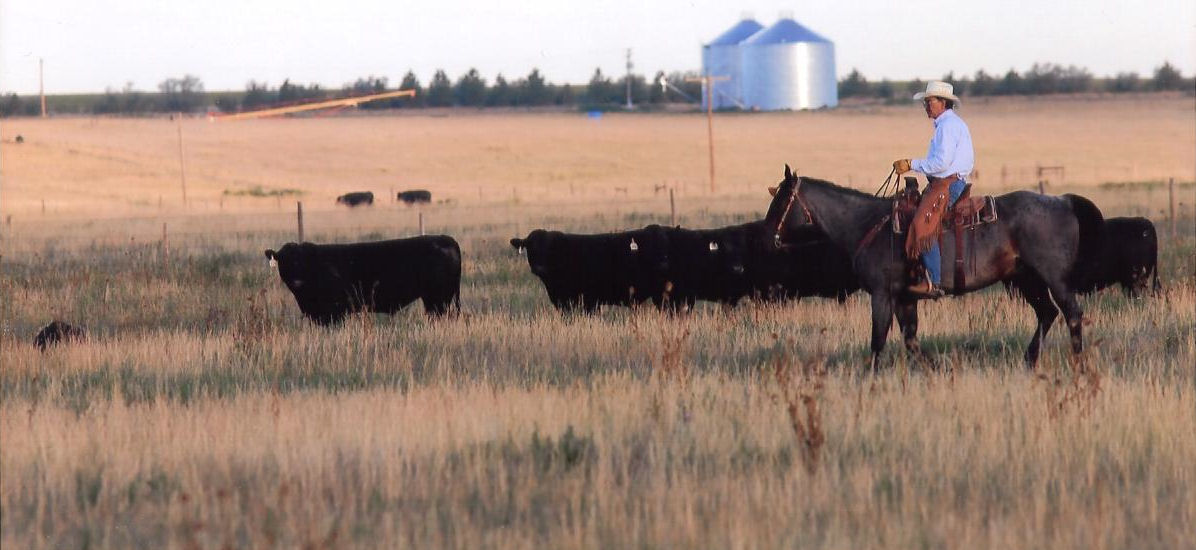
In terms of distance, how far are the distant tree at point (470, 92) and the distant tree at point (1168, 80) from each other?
179ft

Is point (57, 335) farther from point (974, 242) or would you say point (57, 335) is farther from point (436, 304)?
point (974, 242)

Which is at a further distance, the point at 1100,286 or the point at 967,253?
the point at 1100,286

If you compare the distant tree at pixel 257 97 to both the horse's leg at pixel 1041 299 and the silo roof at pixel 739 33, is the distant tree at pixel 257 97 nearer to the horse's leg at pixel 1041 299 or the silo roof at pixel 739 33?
the silo roof at pixel 739 33

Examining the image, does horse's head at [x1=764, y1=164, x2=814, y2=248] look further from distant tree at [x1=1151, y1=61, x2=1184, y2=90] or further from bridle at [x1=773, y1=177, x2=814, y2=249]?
distant tree at [x1=1151, y1=61, x2=1184, y2=90]

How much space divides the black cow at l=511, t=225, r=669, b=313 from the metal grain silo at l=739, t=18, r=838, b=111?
319ft

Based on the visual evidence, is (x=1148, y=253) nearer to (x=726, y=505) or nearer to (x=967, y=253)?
(x=967, y=253)

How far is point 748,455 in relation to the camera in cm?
731

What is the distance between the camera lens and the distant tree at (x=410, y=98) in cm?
13000

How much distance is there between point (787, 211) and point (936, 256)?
1130 mm

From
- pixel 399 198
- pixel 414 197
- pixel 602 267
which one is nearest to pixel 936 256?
pixel 602 267

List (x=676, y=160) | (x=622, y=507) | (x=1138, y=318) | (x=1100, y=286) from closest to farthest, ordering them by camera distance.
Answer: (x=622, y=507) → (x=1138, y=318) → (x=1100, y=286) → (x=676, y=160)

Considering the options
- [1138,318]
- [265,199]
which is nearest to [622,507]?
[1138,318]

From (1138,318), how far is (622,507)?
8.36 metres

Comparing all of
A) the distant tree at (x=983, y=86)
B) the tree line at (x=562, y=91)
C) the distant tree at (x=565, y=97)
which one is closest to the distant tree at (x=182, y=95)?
the tree line at (x=562, y=91)
